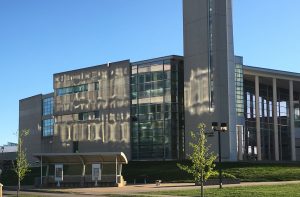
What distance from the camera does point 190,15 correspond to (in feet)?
213

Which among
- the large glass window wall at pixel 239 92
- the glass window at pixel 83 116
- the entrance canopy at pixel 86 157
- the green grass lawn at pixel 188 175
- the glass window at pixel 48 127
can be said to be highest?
the large glass window wall at pixel 239 92

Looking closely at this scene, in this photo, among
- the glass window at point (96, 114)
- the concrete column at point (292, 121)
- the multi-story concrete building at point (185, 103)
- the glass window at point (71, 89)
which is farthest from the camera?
the glass window at point (71, 89)

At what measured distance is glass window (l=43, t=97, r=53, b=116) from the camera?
91938 mm

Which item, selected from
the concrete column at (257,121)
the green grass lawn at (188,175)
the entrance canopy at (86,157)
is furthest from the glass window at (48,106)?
the entrance canopy at (86,157)

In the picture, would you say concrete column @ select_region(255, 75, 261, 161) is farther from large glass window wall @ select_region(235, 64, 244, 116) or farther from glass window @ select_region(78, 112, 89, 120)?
glass window @ select_region(78, 112, 89, 120)

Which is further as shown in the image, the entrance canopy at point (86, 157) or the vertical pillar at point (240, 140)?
the vertical pillar at point (240, 140)

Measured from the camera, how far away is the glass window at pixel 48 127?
9120 centimetres

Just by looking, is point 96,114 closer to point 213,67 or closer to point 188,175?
point 213,67

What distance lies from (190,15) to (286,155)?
28.1 m

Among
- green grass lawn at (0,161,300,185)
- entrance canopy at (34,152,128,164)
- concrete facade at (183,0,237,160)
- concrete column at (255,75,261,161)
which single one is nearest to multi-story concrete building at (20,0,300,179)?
concrete column at (255,75,261,161)

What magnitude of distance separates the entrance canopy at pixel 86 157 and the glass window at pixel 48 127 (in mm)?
40556

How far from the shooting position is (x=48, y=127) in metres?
92.6

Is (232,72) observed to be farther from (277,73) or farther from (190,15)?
(277,73)

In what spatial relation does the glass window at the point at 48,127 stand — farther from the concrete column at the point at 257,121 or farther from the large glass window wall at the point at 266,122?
the concrete column at the point at 257,121
